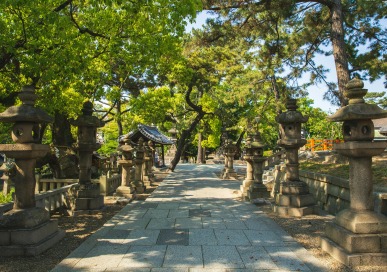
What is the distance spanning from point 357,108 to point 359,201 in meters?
1.50

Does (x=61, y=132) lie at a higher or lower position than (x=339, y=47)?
lower

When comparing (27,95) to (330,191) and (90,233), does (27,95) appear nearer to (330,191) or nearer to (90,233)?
(90,233)

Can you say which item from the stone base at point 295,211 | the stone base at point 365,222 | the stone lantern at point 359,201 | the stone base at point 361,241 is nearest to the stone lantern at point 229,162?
the stone base at point 295,211

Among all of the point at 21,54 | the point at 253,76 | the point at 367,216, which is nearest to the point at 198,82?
the point at 253,76

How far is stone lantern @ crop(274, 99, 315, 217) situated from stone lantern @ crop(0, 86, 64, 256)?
567 centimetres

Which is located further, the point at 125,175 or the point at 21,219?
the point at 125,175

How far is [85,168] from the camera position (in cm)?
850

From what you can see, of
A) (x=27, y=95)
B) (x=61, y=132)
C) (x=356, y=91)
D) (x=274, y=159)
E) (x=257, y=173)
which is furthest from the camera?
(x=274, y=159)

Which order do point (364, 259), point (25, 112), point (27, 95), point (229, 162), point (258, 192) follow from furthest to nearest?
point (229, 162) < point (258, 192) < point (27, 95) < point (25, 112) < point (364, 259)

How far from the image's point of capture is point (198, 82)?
19.8 meters

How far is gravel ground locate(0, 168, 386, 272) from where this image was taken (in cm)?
436

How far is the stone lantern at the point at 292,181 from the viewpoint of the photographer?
7868 millimetres

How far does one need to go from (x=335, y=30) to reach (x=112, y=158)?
14.3 m

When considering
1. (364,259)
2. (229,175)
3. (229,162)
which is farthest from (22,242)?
(229,162)
